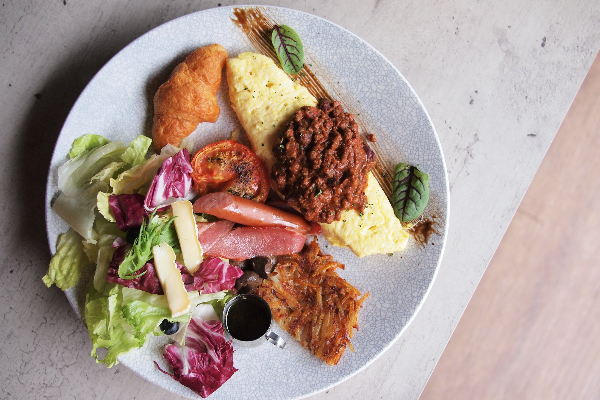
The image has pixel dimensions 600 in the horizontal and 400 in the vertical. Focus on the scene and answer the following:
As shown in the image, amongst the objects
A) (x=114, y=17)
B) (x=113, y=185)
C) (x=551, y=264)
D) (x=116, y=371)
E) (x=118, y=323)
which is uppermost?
(x=114, y=17)

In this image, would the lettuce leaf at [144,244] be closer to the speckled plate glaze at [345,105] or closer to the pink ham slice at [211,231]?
the pink ham slice at [211,231]

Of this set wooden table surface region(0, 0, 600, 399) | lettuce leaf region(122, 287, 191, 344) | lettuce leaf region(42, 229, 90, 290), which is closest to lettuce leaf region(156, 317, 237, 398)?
lettuce leaf region(122, 287, 191, 344)

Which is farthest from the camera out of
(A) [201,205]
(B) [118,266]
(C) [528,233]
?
(C) [528,233]

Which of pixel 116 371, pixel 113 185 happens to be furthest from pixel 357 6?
pixel 116 371

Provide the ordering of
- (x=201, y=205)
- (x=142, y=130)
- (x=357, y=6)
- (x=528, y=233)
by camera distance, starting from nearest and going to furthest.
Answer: (x=201, y=205), (x=142, y=130), (x=357, y=6), (x=528, y=233)

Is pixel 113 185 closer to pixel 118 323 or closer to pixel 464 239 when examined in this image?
pixel 118 323

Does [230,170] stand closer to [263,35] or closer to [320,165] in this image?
[320,165]

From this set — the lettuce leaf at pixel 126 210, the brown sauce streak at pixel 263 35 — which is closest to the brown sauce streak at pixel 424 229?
the brown sauce streak at pixel 263 35
